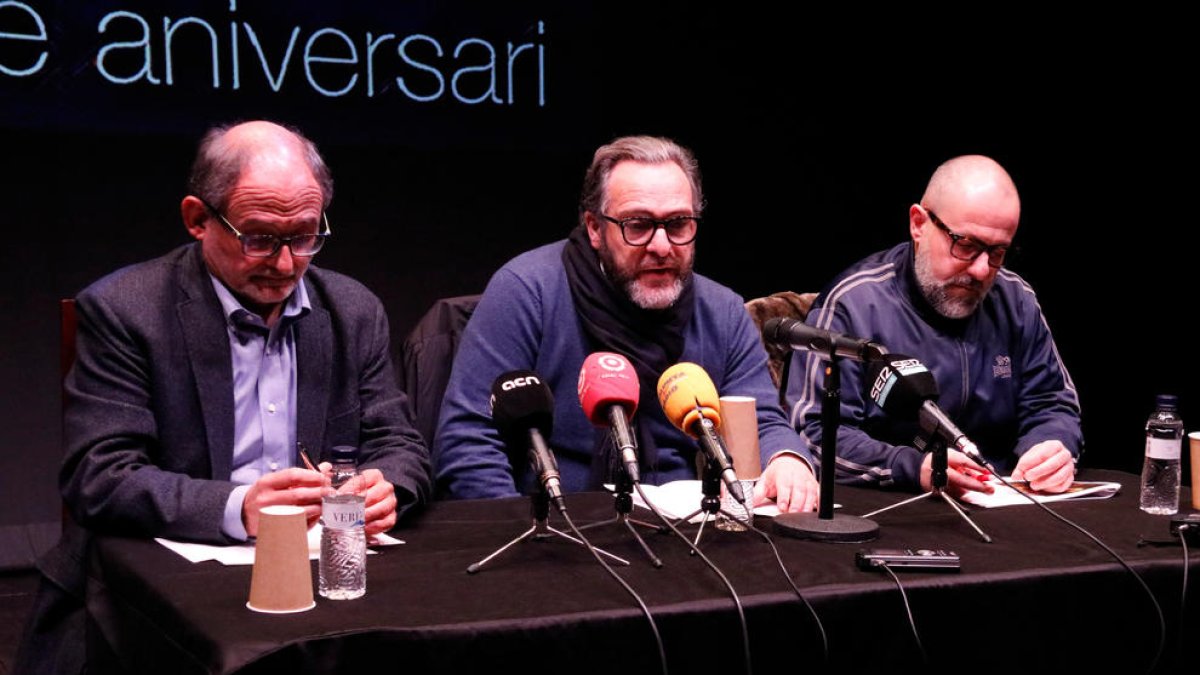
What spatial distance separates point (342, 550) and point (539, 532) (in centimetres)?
47

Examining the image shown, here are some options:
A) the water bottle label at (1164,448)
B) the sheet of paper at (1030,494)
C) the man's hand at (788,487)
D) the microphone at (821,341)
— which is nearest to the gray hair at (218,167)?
the microphone at (821,341)

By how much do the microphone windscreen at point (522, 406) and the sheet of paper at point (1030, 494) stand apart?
106 cm

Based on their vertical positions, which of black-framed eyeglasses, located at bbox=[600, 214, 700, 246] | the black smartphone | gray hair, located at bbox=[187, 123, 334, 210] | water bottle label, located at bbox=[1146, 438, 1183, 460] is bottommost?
the black smartphone

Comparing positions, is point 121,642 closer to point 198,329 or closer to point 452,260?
point 198,329

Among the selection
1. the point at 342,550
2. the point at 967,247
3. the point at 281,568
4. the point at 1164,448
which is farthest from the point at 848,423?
the point at 281,568

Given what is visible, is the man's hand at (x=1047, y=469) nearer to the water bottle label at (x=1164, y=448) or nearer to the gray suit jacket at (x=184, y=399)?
the water bottle label at (x=1164, y=448)

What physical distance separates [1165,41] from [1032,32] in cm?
49

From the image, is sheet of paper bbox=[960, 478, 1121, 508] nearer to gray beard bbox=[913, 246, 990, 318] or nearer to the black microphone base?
the black microphone base

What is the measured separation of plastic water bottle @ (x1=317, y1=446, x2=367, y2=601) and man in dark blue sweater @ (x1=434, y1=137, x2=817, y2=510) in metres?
0.96

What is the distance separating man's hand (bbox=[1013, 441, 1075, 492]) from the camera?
2.81m

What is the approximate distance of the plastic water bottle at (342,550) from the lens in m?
1.90

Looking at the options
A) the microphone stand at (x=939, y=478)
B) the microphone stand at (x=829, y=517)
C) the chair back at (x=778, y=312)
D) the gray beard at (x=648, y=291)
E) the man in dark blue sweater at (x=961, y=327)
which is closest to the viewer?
the microphone stand at (x=829, y=517)

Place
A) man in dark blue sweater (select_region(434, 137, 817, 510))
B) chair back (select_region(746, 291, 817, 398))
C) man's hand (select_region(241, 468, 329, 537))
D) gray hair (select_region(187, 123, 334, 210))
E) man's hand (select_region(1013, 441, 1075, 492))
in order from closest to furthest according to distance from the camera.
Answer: man's hand (select_region(241, 468, 329, 537))
gray hair (select_region(187, 123, 334, 210))
man's hand (select_region(1013, 441, 1075, 492))
man in dark blue sweater (select_region(434, 137, 817, 510))
chair back (select_region(746, 291, 817, 398))

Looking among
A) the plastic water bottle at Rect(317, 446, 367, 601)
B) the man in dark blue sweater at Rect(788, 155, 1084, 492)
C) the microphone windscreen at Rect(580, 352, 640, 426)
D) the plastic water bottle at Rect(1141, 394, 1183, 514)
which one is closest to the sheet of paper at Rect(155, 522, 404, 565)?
the plastic water bottle at Rect(317, 446, 367, 601)
